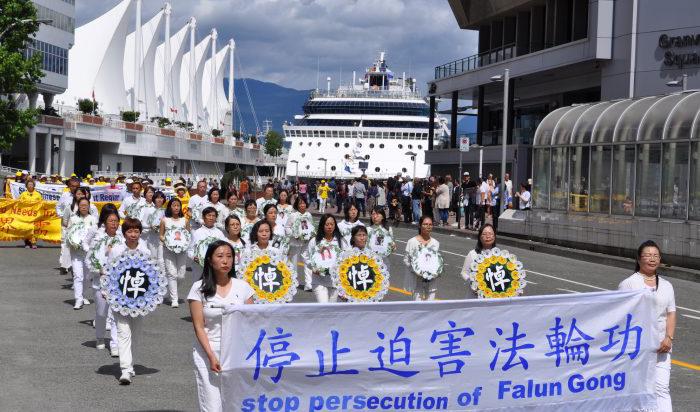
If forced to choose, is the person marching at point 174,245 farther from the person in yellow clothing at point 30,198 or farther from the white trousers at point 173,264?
the person in yellow clothing at point 30,198

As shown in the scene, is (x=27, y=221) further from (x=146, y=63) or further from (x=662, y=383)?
(x=146, y=63)

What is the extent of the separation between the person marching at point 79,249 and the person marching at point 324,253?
382cm

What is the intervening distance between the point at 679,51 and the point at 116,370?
110ft

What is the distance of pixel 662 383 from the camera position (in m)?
8.00

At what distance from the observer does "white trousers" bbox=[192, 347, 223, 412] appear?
23.1 ft

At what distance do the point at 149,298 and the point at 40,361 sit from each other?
156 cm

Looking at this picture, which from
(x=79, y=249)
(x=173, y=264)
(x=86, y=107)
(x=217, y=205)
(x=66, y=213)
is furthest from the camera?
(x=86, y=107)

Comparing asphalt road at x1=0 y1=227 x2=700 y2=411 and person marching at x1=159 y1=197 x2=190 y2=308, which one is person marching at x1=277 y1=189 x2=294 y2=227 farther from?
person marching at x1=159 y1=197 x2=190 y2=308

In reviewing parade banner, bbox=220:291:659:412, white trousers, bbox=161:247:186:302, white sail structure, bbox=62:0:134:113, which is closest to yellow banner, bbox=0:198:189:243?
white trousers, bbox=161:247:186:302

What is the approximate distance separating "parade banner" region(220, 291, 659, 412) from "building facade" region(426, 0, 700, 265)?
656 inches

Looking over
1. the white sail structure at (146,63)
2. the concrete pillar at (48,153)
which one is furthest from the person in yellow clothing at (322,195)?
the white sail structure at (146,63)

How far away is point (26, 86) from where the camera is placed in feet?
135

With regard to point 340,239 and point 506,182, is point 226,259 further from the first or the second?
point 506,182

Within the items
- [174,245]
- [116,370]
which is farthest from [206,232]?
[116,370]
